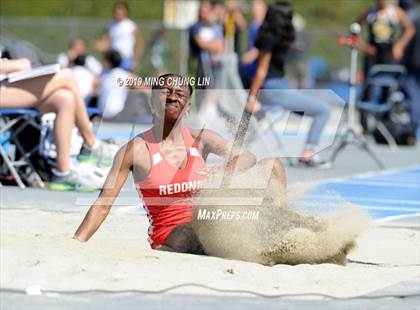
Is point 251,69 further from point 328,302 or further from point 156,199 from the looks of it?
point 328,302

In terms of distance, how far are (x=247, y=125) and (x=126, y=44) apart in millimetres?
11062

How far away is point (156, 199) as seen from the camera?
6605mm

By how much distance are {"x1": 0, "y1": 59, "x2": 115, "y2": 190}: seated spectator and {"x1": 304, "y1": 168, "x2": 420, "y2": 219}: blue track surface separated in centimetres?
210

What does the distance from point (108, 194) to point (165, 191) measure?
13.7 inches

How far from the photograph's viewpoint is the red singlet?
6.60 m

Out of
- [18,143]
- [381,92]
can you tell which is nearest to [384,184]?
[18,143]

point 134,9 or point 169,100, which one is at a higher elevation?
point 169,100

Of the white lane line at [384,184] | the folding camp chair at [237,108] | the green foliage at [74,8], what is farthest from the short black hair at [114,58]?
the green foliage at [74,8]

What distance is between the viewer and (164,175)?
6.61 metres

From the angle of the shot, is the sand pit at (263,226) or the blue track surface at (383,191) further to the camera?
the blue track surface at (383,191)

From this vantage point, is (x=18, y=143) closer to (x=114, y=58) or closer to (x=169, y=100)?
(x=169, y=100)

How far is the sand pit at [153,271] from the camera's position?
18.3 feet

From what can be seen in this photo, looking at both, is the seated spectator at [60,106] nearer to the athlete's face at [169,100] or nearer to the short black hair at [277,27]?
the athlete's face at [169,100]

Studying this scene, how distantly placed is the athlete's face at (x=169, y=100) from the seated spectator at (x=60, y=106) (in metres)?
3.03
